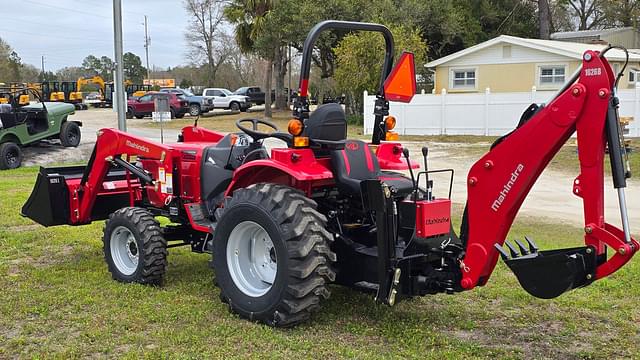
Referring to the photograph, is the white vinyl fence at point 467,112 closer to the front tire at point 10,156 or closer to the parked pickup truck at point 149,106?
the front tire at point 10,156

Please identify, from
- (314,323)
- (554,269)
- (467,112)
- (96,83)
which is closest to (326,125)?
(314,323)

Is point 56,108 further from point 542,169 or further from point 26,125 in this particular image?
point 542,169

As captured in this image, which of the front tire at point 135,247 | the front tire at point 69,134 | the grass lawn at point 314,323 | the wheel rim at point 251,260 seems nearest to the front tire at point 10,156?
the front tire at point 69,134

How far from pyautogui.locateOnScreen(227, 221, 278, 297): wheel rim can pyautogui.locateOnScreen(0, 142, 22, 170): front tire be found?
14.0 m

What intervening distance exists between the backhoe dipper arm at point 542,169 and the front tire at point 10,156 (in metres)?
15.5

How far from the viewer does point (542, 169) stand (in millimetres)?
4293

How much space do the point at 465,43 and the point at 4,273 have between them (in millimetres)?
34886

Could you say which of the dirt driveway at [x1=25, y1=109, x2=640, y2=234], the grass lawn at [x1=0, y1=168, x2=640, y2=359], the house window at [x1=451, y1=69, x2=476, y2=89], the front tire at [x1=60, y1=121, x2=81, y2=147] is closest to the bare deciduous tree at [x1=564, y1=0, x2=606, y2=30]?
the house window at [x1=451, y1=69, x2=476, y2=89]

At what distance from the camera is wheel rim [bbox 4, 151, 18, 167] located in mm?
17458

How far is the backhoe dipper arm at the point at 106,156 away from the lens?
657cm

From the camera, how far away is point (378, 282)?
15.7ft

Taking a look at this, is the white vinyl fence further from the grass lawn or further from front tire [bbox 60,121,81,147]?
the grass lawn

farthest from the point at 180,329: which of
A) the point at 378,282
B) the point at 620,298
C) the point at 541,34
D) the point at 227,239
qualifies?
the point at 541,34

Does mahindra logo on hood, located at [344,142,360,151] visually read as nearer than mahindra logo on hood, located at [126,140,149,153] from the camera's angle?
Yes
